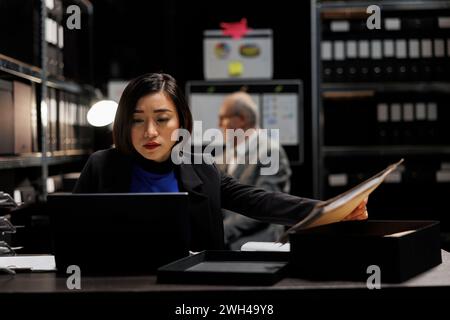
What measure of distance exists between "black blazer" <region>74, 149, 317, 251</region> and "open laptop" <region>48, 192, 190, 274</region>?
0.48 meters

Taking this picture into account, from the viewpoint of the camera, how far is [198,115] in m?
4.46

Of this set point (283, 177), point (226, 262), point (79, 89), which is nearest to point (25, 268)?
point (226, 262)

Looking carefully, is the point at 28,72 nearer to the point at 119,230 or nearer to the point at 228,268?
the point at 119,230

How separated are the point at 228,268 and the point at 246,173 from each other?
1815 millimetres

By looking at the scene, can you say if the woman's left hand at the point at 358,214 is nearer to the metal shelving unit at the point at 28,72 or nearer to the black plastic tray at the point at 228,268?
the black plastic tray at the point at 228,268

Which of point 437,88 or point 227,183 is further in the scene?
point 437,88

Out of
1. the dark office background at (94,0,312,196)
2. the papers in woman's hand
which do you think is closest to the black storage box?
the papers in woman's hand

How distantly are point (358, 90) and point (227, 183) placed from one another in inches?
82.6

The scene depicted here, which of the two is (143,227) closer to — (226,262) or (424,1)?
(226,262)

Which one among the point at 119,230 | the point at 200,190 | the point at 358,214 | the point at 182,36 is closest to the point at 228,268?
the point at 119,230

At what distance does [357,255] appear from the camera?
139 centimetres

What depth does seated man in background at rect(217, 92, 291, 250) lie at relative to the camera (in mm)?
3316

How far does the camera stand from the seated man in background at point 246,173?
3.32 meters
